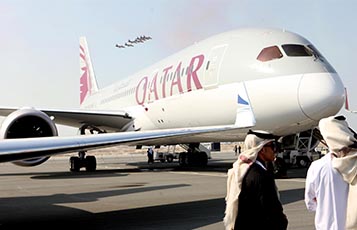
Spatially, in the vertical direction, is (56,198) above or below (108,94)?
below

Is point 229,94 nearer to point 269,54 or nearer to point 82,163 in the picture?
point 269,54

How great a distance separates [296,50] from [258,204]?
386 inches

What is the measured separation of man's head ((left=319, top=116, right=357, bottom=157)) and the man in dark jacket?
0.55 metres

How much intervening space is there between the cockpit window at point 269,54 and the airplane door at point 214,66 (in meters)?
1.30

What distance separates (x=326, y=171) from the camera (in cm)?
325

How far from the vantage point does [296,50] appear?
12.8 metres

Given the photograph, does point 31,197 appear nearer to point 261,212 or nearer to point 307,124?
point 307,124

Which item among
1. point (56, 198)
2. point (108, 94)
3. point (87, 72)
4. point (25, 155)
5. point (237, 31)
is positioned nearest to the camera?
point (25, 155)

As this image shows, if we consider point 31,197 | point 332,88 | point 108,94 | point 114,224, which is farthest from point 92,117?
point 114,224

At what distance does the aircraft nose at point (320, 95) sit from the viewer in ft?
36.2

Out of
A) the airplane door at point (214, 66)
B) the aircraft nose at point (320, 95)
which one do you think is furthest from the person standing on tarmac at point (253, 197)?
the airplane door at point (214, 66)

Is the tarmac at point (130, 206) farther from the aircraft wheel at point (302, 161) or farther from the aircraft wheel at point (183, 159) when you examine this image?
the aircraft wheel at point (183, 159)

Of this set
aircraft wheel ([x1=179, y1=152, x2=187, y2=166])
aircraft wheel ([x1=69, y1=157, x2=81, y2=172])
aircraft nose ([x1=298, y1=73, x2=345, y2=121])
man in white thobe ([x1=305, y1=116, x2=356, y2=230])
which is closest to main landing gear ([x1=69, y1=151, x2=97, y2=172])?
aircraft wheel ([x1=69, y1=157, x2=81, y2=172])

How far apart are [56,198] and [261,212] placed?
7.60 metres
